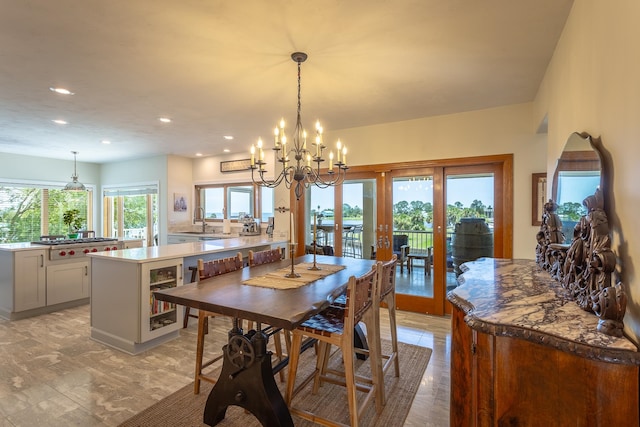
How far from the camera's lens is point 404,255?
4.31 m

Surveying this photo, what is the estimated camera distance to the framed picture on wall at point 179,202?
6410mm

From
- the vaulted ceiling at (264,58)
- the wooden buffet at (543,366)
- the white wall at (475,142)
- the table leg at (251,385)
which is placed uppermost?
the vaulted ceiling at (264,58)

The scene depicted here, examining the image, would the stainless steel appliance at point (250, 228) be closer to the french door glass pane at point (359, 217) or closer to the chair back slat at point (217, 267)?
the french door glass pane at point (359, 217)

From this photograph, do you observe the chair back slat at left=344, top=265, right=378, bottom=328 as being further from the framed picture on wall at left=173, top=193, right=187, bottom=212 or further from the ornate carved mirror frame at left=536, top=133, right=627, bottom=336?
the framed picture on wall at left=173, top=193, right=187, bottom=212

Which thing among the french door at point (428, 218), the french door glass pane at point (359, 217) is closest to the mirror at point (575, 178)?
the french door at point (428, 218)

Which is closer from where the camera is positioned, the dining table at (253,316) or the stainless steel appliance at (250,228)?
the dining table at (253,316)

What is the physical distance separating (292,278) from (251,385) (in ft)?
2.33

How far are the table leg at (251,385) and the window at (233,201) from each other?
413 cm

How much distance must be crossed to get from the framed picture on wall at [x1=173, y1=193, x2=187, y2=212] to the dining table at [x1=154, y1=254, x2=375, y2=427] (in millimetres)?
4784

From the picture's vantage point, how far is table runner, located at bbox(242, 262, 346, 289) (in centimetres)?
208

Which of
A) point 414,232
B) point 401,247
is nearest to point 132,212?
point 401,247

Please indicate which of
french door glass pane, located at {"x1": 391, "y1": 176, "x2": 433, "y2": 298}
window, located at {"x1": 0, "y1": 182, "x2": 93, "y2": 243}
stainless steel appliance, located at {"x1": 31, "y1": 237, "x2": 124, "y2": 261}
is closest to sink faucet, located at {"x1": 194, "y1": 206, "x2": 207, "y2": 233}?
stainless steel appliance, located at {"x1": 31, "y1": 237, "x2": 124, "y2": 261}

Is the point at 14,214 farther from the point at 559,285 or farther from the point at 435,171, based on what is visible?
the point at 559,285

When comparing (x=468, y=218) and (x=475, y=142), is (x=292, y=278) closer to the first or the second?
(x=468, y=218)
